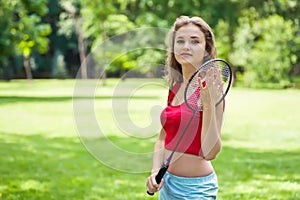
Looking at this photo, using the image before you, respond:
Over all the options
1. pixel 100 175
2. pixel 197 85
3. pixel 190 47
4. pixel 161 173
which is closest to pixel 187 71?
pixel 190 47

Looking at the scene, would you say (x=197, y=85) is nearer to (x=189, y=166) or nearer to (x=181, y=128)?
(x=181, y=128)

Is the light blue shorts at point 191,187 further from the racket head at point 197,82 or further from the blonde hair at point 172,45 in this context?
the blonde hair at point 172,45

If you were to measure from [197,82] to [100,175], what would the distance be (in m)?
4.49

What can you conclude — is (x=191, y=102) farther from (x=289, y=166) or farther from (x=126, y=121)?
(x=289, y=166)

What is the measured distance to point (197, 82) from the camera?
7.41 ft

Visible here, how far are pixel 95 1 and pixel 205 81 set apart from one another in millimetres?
28807

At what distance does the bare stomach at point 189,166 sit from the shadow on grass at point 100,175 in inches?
104

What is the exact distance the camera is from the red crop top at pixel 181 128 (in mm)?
2430

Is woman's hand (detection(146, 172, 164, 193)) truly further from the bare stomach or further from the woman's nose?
the woman's nose

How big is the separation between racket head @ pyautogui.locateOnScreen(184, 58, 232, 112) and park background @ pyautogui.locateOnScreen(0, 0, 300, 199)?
1.35 feet

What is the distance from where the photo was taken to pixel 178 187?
2.57 metres

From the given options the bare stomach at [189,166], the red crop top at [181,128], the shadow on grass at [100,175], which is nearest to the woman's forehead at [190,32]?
the red crop top at [181,128]

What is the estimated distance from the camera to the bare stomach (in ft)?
8.43

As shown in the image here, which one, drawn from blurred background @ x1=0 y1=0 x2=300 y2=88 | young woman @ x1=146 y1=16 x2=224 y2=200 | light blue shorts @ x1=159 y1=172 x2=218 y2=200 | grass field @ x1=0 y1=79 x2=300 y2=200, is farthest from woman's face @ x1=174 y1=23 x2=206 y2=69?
blurred background @ x1=0 y1=0 x2=300 y2=88
